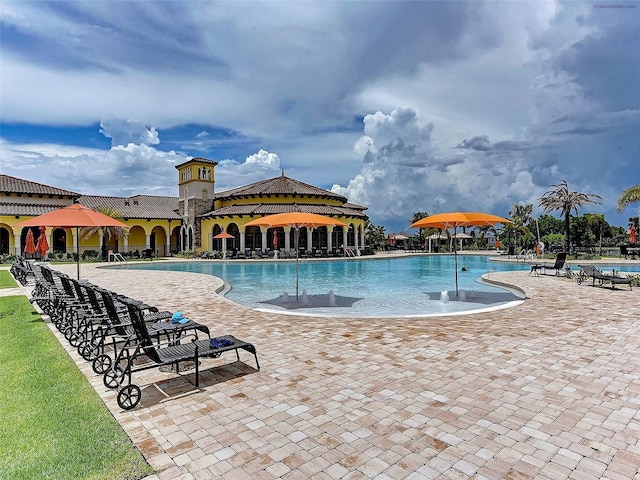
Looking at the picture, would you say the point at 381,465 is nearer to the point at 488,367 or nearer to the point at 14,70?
the point at 488,367

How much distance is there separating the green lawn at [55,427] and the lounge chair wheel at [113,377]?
0.21m

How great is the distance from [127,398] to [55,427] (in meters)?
0.68

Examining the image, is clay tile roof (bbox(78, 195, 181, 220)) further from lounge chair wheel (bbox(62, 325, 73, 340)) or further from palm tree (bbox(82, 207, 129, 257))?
lounge chair wheel (bbox(62, 325, 73, 340))

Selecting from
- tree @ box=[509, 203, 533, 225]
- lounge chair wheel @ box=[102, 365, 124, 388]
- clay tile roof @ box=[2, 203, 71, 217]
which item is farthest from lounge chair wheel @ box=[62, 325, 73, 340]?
tree @ box=[509, 203, 533, 225]

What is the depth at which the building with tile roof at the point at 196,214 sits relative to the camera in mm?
37656

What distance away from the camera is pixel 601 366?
559cm

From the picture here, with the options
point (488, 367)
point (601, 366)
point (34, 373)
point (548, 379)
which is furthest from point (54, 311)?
point (601, 366)

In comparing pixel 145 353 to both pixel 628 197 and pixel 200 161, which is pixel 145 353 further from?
pixel 200 161

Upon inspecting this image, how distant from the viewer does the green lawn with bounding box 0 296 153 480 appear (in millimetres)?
3191

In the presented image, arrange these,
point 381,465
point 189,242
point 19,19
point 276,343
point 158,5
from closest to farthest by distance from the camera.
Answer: point 381,465
point 276,343
point 19,19
point 158,5
point 189,242

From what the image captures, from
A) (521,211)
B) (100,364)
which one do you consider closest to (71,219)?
(100,364)

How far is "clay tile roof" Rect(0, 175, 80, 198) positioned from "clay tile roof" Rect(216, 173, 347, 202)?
1516cm

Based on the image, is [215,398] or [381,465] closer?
[381,465]

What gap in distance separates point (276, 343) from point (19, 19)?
11.4 m
